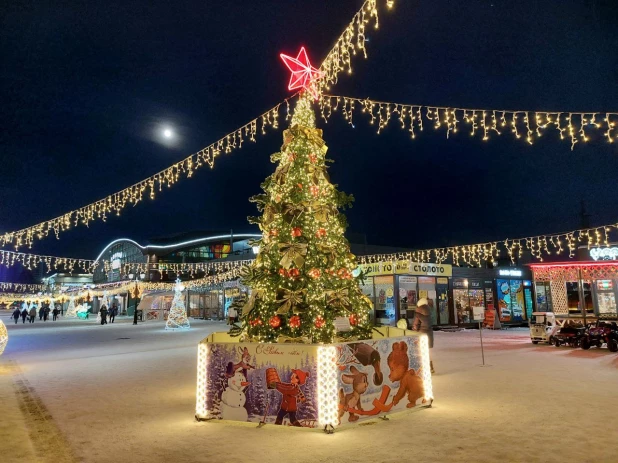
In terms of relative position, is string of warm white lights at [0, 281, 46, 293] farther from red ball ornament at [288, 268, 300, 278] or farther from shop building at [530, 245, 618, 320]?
shop building at [530, 245, 618, 320]

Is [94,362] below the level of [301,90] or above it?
below

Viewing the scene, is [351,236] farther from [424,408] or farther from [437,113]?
[424,408]

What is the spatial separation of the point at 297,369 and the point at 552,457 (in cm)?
285

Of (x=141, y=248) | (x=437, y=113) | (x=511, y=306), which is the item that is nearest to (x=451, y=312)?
(x=511, y=306)

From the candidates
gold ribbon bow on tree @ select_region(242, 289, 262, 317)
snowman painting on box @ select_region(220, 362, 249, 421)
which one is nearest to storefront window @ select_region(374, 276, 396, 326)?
gold ribbon bow on tree @ select_region(242, 289, 262, 317)

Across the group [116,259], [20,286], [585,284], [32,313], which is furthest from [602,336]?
[20,286]

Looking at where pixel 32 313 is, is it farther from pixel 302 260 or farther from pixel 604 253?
pixel 604 253

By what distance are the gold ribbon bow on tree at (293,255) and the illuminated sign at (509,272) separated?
2333 cm

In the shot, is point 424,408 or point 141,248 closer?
point 424,408

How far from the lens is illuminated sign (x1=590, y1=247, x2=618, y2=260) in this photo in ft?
55.9

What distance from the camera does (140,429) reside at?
5.21 m

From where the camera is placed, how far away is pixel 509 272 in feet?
86.6

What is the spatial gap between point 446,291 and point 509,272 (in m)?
5.93

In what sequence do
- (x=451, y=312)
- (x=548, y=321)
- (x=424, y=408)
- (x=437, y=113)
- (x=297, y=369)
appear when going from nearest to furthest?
(x=297, y=369)
(x=424, y=408)
(x=437, y=113)
(x=548, y=321)
(x=451, y=312)
